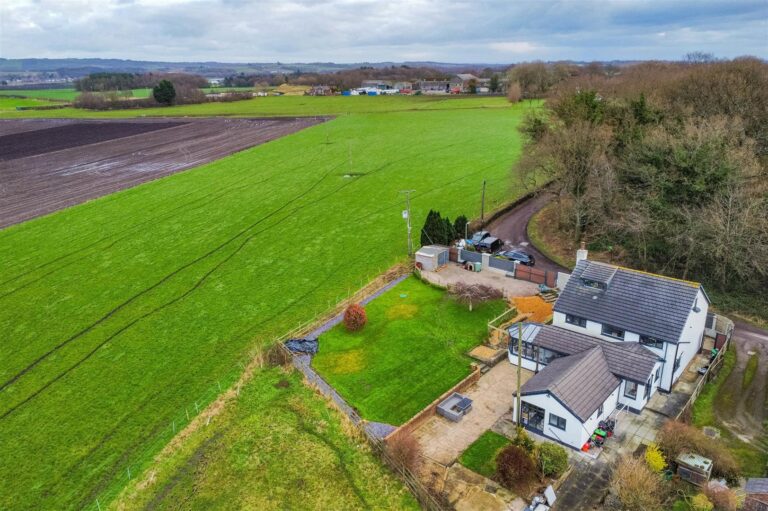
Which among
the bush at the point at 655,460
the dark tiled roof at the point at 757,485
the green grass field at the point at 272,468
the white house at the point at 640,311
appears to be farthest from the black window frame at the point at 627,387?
the green grass field at the point at 272,468

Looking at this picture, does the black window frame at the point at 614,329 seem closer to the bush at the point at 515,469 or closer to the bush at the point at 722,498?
the bush at the point at 722,498

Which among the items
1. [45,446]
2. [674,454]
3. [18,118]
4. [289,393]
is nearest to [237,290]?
[289,393]

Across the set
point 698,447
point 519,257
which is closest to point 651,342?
point 698,447

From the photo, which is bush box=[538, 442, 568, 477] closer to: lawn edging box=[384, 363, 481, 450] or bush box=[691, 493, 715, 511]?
bush box=[691, 493, 715, 511]

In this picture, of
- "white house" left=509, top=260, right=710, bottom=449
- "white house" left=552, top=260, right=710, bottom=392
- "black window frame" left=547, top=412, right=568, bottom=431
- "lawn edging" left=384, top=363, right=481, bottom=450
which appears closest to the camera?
"black window frame" left=547, top=412, right=568, bottom=431

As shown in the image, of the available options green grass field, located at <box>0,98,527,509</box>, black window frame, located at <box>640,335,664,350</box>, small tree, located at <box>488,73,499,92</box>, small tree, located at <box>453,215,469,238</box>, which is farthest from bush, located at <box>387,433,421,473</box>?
small tree, located at <box>488,73,499,92</box>

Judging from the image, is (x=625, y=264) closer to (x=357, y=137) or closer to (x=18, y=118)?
(x=357, y=137)
